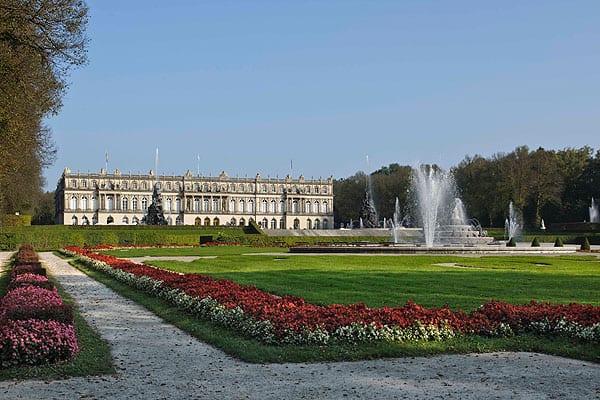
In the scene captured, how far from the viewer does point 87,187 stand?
100312 mm

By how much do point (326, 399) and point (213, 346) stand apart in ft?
9.21

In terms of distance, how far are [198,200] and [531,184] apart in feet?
192

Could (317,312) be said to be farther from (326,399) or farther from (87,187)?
(87,187)

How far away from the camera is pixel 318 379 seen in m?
6.32

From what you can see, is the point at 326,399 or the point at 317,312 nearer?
the point at 326,399

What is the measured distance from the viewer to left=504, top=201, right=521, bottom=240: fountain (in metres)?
55.2

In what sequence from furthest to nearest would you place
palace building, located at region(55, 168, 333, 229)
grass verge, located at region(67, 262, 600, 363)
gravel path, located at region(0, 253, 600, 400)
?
palace building, located at region(55, 168, 333, 229) < grass verge, located at region(67, 262, 600, 363) < gravel path, located at region(0, 253, 600, 400)

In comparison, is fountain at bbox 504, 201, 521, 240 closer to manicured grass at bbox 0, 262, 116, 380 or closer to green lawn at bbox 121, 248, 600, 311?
green lawn at bbox 121, 248, 600, 311

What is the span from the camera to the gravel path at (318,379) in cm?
575

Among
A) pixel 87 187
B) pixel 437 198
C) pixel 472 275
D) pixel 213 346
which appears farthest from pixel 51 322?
pixel 87 187

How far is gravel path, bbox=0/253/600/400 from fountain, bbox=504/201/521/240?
48.2 m

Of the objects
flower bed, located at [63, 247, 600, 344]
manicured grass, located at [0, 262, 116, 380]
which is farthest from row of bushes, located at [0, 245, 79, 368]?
flower bed, located at [63, 247, 600, 344]

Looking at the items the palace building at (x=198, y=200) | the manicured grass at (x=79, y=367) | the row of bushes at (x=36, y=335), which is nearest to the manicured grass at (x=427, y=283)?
the manicured grass at (x=79, y=367)

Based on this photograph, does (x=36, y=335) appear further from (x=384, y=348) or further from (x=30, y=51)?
(x=30, y=51)
